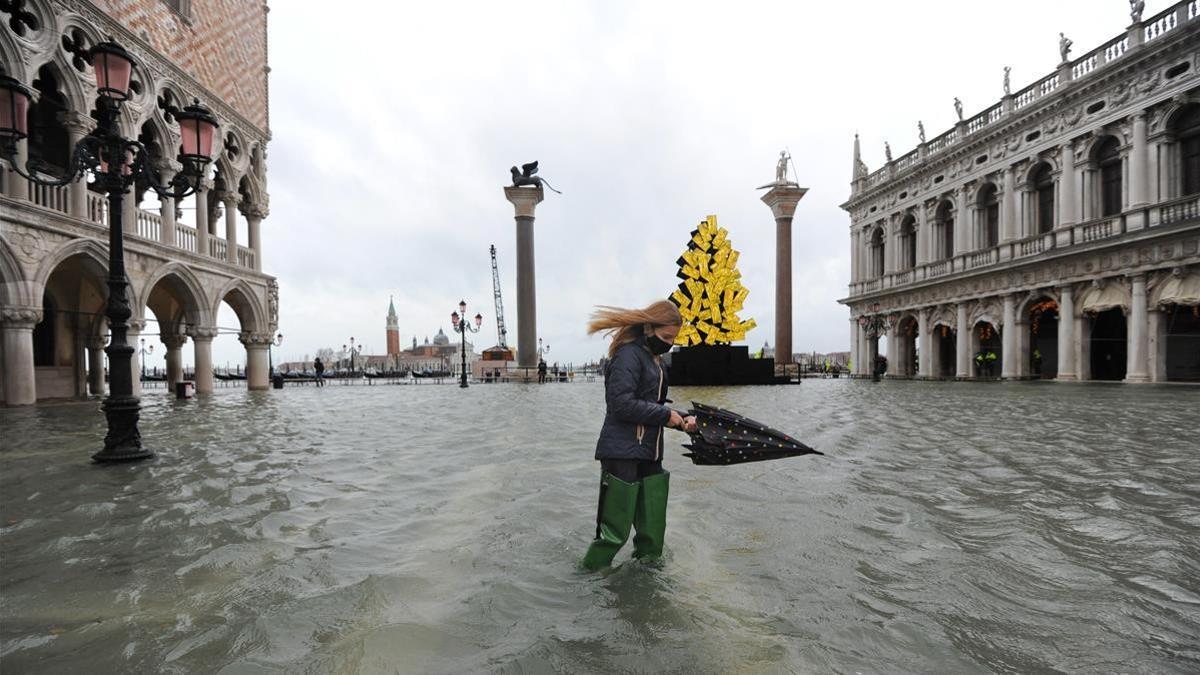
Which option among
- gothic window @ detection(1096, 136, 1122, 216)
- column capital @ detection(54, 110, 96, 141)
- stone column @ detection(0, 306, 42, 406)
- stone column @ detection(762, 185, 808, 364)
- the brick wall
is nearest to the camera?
stone column @ detection(0, 306, 42, 406)

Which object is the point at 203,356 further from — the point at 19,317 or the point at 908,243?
the point at 908,243

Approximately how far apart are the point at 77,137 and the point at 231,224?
6327 mm

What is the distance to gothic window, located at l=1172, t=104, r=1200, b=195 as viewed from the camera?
19062 mm

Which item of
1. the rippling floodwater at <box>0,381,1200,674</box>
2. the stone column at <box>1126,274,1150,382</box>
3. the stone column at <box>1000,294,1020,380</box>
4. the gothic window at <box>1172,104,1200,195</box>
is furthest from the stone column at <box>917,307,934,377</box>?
the rippling floodwater at <box>0,381,1200,674</box>

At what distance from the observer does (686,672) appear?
7.50 ft

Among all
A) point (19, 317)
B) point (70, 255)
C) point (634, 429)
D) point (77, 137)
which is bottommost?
point (634, 429)

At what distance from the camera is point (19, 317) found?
12.6m

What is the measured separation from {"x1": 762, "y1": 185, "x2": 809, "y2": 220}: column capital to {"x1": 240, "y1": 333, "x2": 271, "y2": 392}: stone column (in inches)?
1056

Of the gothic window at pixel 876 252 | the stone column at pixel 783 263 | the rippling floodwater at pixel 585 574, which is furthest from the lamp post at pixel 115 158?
the gothic window at pixel 876 252

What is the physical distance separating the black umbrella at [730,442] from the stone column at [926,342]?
105 feet

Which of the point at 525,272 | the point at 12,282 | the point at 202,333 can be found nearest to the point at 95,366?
the point at 202,333

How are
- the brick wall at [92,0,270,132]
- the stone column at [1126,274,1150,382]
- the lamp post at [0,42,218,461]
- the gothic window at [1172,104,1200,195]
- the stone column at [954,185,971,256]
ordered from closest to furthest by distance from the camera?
the lamp post at [0,42,218,461] → the brick wall at [92,0,270,132] → the gothic window at [1172,104,1200,195] → the stone column at [1126,274,1150,382] → the stone column at [954,185,971,256]

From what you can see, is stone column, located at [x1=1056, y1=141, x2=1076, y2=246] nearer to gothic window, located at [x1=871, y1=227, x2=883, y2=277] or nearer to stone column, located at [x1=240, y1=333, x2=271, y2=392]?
gothic window, located at [x1=871, y1=227, x2=883, y2=277]

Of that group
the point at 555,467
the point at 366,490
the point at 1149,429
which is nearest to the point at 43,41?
the point at 366,490
